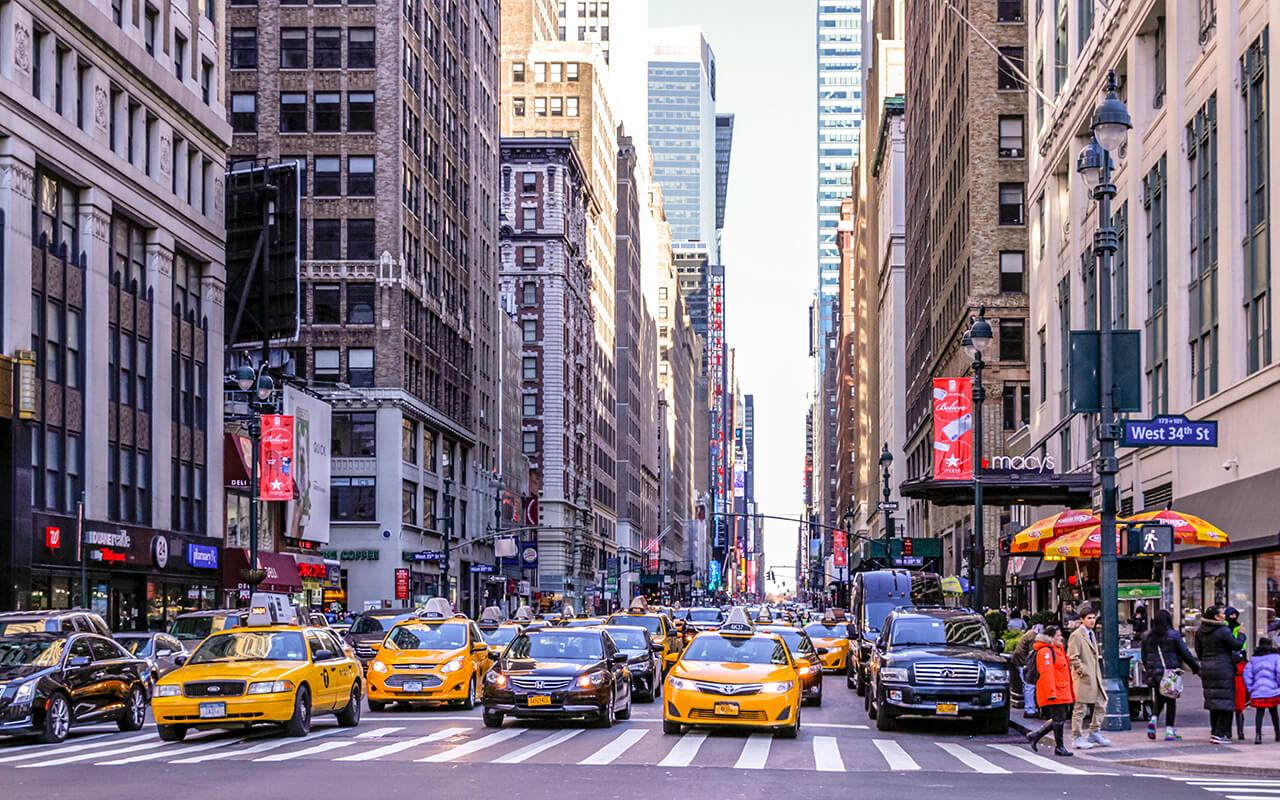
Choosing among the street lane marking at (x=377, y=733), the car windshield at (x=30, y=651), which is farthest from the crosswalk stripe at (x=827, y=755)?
the car windshield at (x=30, y=651)

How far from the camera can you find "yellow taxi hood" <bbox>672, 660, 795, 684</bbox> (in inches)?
968

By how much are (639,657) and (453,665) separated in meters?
4.58

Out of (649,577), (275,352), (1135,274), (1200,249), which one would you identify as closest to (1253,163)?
A: (1200,249)

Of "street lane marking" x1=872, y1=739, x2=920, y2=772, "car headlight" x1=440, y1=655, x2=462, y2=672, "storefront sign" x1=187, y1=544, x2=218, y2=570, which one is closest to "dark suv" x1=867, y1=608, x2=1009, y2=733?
"street lane marking" x1=872, y1=739, x2=920, y2=772

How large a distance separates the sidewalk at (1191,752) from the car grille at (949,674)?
136 centimetres

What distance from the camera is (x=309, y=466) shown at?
75.1m

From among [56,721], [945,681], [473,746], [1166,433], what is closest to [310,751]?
[473,746]

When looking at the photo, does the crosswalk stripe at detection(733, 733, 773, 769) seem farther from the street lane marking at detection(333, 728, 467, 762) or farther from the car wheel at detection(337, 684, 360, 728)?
the car wheel at detection(337, 684, 360, 728)

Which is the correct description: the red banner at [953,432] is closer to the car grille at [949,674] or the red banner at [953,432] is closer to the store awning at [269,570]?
the car grille at [949,674]

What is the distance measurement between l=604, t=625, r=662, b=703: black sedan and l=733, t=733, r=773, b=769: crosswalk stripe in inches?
317

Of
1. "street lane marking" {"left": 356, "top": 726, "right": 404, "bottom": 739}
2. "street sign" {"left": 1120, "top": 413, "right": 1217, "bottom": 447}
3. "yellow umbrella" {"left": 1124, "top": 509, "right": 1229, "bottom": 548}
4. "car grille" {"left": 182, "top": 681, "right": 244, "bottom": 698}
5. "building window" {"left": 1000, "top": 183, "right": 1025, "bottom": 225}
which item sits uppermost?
"building window" {"left": 1000, "top": 183, "right": 1025, "bottom": 225}

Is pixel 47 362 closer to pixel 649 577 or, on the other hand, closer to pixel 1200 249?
pixel 1200 249

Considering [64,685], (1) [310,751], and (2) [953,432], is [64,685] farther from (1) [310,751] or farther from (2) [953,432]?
(2) [953,432]

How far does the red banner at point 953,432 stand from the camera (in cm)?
4562
